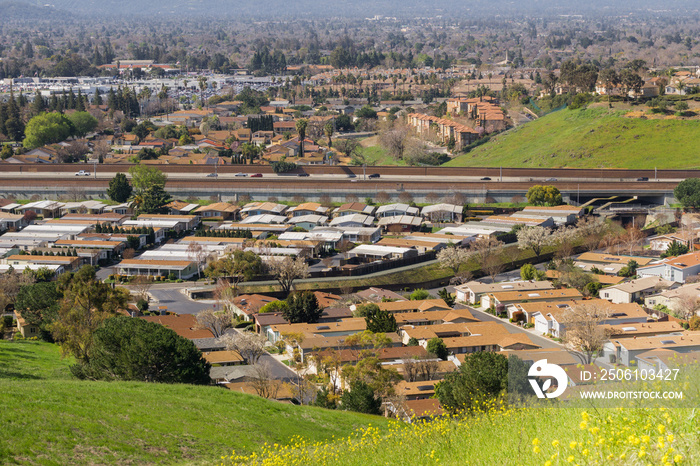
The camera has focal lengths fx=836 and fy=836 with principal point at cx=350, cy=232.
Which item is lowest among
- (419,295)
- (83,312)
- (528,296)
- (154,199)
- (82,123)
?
(419,295)

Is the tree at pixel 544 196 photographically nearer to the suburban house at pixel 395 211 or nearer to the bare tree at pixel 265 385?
the suburban house at pixel 395 211

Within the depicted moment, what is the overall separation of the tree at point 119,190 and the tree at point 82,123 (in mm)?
28611

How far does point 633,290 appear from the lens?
34.7m

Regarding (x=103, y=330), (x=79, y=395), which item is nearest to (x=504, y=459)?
(x=79, y=395)

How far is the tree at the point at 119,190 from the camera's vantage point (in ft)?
184

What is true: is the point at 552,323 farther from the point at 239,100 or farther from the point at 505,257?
the point at 239,100

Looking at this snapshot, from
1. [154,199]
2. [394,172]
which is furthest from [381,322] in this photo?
[394,172]

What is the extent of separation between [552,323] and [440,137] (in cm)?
5021

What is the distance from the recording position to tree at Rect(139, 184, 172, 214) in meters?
53.1

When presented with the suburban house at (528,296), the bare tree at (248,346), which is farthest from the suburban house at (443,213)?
the bare tree at (248,346)

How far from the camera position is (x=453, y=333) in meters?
29.8

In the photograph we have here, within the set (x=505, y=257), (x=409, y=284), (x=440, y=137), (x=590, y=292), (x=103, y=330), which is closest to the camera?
(x=103, y=330)

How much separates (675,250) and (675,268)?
4682mm

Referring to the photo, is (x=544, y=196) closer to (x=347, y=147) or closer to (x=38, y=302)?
(x=347, y=147)
